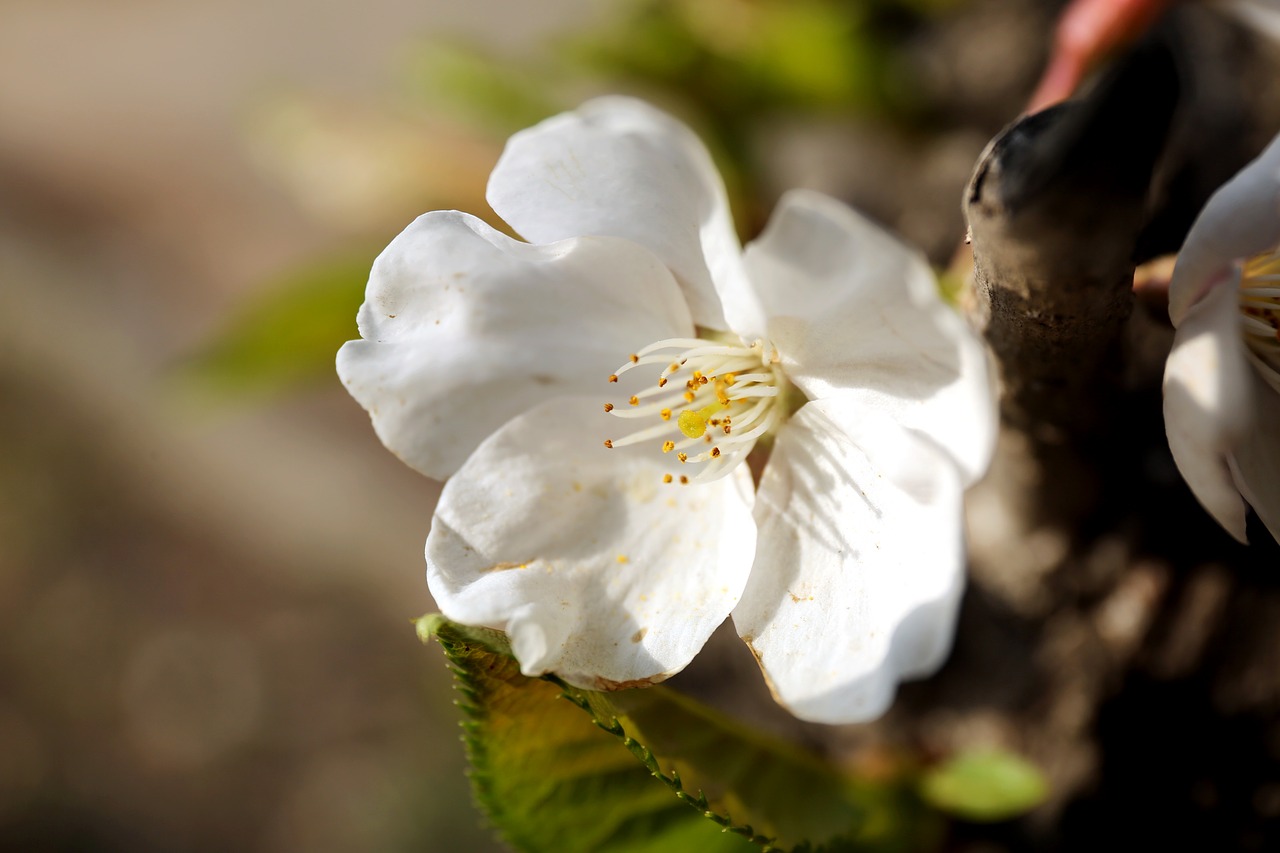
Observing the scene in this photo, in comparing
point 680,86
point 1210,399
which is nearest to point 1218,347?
point 1210,399

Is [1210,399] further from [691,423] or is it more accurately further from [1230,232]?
[691,423]

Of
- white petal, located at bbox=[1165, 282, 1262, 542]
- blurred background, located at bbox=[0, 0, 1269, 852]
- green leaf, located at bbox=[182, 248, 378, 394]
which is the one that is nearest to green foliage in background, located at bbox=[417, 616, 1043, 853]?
white petal, located at bbox=[1165, 282, 1262, 542]

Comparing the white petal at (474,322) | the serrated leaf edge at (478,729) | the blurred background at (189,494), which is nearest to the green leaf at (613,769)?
the serrated leaf edge at (478,729)

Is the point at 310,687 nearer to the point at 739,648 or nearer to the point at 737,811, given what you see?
the point at 739,648

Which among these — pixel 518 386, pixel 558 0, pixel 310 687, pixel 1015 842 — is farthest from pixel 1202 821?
pixel 558 0

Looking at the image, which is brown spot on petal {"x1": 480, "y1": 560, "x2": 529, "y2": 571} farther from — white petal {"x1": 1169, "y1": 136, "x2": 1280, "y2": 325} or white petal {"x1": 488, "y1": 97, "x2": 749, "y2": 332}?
white petal {"x1": 1169, "y1": 136, "x2": 1280, "y2": 325}
